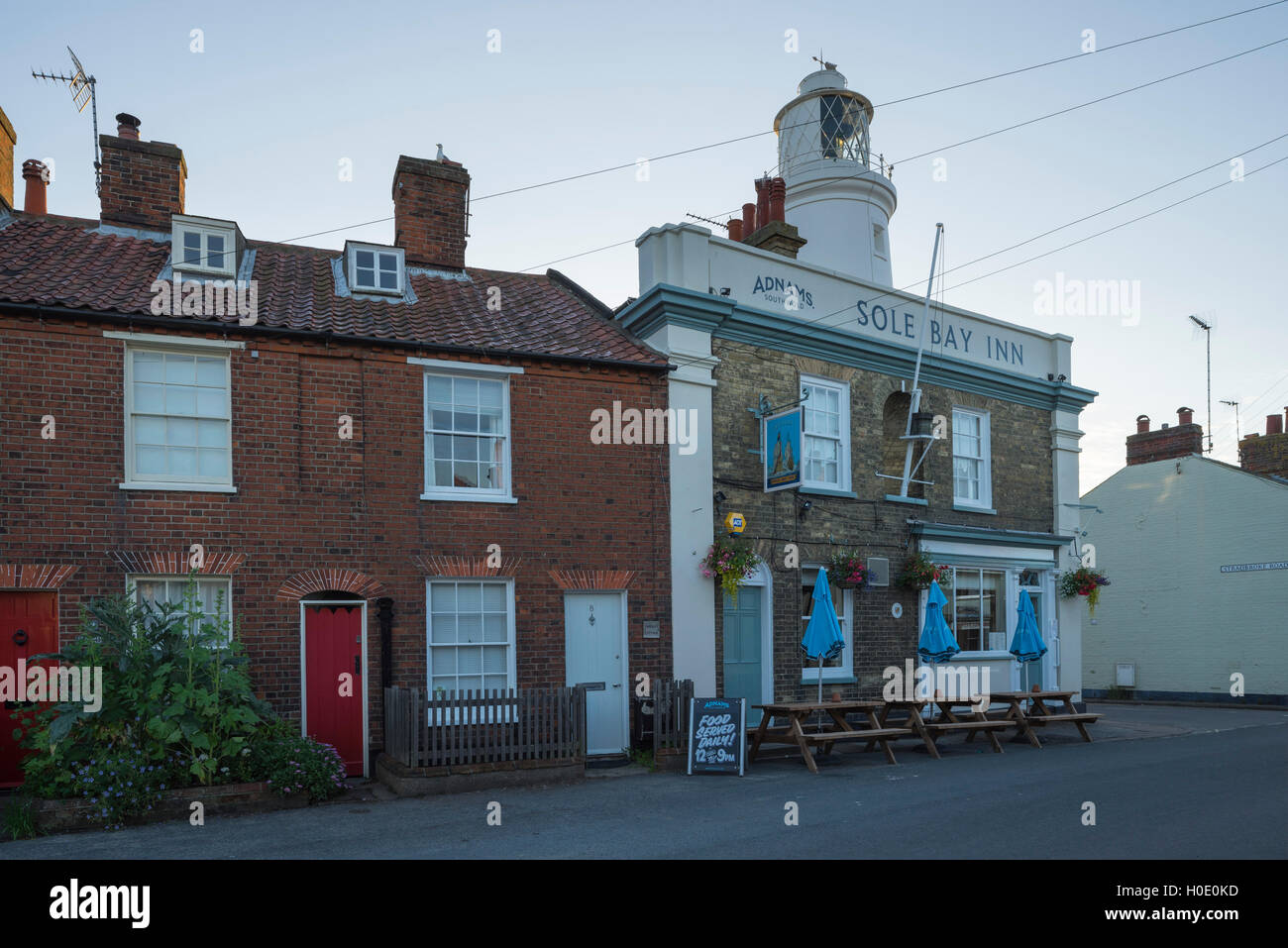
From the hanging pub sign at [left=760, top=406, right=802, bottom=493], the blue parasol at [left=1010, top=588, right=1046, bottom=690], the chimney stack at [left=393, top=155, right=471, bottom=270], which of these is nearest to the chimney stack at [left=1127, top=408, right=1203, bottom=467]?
the blue parasol at [left=1010, top=588, right=1046, bottom=690]

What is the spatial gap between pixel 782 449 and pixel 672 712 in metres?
4.40

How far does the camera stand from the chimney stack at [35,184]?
15.5 metres

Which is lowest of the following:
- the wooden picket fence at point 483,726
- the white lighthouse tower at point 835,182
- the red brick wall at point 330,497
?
the wooden picket fence at point 483,726

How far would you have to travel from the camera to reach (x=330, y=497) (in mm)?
12258

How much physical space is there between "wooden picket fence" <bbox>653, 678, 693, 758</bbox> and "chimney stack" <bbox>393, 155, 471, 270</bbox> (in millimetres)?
7780

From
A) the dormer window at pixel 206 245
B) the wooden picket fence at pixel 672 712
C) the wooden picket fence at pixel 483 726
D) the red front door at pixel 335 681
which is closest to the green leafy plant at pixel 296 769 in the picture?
the wooden picket fence at pixel 483 726

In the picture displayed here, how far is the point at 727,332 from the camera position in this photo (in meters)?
15.2

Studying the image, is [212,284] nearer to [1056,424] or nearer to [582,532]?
[582,532]

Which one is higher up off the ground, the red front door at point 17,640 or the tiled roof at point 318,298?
the tiled roof at point 318,298

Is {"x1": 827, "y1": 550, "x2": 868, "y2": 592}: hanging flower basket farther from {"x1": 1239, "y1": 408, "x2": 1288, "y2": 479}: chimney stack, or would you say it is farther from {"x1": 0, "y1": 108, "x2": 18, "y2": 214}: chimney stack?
{"x1": 1239, "y1": 408, "x2": 1288, "y2": 479}: chimney stack

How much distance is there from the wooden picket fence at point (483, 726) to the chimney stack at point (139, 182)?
8.34 meters

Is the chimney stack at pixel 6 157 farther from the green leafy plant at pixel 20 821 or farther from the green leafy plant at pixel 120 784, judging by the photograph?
the green leafy plant at pixel 20 821

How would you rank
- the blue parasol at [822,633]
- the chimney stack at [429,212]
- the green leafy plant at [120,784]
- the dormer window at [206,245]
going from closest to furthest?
the green leafy plant at [120,784] → the dormer window at [206,245] → the blue parasol at [822,633] → the chimney stack at [429,212]
